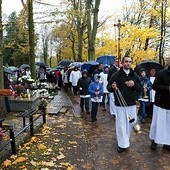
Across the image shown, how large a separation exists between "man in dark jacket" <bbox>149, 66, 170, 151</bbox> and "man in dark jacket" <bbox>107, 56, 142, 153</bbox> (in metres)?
0.52

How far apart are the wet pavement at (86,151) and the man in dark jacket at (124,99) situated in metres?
0.40

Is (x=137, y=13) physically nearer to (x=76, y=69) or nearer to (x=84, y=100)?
(x=76, y=69)

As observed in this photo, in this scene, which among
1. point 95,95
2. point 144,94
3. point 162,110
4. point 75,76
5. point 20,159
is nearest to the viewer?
point 20,159

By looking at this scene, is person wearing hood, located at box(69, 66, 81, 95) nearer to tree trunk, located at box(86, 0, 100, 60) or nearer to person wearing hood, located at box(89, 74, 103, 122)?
tree trunk, located at box(86, 0, 100, 60)

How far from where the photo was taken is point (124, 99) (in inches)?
278

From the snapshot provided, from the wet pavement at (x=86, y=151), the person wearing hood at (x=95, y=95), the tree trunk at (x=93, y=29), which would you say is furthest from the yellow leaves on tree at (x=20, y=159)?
the tree trunk at (x=93, y=29)

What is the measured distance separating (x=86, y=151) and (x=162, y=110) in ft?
6.57

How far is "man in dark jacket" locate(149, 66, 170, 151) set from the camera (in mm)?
7117

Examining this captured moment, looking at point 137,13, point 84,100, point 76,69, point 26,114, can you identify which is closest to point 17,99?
point 84,100

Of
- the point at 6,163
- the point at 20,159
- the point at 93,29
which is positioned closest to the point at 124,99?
the point at 20,159

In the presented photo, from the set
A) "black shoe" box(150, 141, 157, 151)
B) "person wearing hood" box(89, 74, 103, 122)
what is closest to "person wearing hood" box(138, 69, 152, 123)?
"person wearing hood" box(89, 74, 103, 122)

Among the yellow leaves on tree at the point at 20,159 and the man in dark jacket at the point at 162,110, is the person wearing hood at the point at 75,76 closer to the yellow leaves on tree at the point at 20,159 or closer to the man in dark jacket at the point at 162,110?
the man in dark jacket at the point at 162,110

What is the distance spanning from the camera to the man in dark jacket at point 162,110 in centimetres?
712

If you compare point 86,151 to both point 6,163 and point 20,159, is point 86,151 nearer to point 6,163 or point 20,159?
point 20,159
